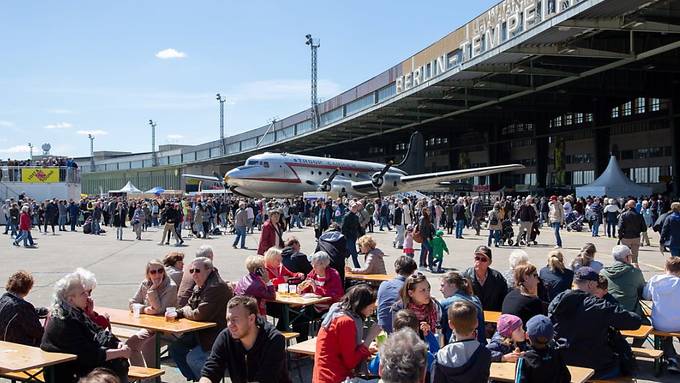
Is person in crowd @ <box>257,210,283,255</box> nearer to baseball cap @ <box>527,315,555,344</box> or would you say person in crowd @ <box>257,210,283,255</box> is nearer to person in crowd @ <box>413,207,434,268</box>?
person in crowd @ <box>413,207,434,268</box>

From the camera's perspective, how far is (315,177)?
37.5 metres

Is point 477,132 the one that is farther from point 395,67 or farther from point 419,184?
point 419,184

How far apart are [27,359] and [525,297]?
4371 mm

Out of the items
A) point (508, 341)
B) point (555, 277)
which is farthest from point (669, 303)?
point (508, 341)

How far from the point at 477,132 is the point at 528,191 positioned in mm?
10642

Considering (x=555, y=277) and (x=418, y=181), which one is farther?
(x=418, y=181)

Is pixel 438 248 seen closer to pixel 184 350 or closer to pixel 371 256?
pixel 371 256

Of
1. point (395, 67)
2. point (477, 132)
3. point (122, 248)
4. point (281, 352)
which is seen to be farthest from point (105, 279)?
point (477, 132)

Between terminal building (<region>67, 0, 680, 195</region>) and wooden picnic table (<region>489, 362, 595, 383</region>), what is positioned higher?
terminal building (<region>67, 0, 680, 195</region>)

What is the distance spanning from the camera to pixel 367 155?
79.4 metres

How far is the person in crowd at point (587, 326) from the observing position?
18.4 ft

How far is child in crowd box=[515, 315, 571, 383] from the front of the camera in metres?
4.35

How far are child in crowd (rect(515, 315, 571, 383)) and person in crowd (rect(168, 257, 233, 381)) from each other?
120 inches

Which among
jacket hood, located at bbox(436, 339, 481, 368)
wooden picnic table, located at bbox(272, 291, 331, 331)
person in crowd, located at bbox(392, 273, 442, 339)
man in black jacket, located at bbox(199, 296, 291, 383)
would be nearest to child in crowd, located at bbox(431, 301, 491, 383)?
jacket hood, located at bbox(436, 339, 481, 368)
